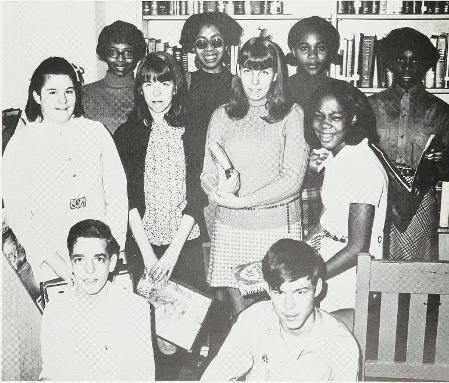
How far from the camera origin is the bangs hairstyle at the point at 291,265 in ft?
4.59

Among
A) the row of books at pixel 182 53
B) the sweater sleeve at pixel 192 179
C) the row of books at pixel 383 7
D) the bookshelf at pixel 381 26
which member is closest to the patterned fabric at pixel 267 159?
the sweater sleeve at pixel 192 179

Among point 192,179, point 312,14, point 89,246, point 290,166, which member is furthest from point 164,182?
point 312,14

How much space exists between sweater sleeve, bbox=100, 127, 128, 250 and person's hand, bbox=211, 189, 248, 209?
0.30m

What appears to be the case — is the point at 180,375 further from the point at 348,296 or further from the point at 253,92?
the point at 253,92

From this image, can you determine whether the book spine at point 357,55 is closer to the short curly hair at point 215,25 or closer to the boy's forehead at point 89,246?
the short curly hair at point 215,25

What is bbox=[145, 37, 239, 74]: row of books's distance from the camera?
5.63 ft

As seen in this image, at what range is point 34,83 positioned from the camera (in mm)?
1618

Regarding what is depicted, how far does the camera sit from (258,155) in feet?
5.28

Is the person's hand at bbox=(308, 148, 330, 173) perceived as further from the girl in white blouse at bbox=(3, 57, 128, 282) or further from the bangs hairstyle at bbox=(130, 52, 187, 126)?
the girl in white blouse at bbox=(3, 57, 128, 282)

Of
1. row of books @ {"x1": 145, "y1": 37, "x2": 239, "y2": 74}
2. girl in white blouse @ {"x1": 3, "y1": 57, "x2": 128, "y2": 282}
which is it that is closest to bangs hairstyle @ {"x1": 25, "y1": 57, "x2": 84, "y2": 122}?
girl in white blouse @ {"x1": 3, "y1": 57, "x2": 128, "y2": 282}

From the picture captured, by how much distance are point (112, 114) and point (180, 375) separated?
895 millimetres

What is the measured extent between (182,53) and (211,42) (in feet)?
0.39

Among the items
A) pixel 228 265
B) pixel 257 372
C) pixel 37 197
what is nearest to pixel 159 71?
pixel 37 197

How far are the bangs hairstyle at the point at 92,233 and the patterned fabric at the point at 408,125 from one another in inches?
35.5
